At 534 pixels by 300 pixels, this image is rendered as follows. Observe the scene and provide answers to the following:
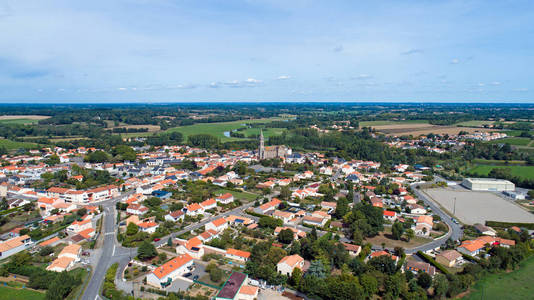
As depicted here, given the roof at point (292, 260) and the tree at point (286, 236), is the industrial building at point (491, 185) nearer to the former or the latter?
the tree at point (286, 236)

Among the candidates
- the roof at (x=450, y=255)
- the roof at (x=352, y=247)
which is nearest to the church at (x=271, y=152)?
the roof at (x=352, y=247)

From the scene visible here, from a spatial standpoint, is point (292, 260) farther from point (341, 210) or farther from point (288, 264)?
point (341, 210)

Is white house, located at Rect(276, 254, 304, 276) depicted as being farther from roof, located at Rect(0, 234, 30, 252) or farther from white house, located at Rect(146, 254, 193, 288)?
roof, located at Rect(0, 234, 30, 252)

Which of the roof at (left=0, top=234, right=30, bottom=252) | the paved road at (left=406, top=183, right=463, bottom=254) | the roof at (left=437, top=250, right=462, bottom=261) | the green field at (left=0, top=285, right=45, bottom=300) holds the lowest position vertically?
the green field at (left=0, top=285, right=45, bottom=300)

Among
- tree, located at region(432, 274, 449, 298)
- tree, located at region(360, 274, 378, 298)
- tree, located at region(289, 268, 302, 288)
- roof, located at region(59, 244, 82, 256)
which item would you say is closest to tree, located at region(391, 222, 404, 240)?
tree, located at region(432, 274, 449, 298)

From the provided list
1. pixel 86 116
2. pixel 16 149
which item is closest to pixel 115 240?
pixel 16 149

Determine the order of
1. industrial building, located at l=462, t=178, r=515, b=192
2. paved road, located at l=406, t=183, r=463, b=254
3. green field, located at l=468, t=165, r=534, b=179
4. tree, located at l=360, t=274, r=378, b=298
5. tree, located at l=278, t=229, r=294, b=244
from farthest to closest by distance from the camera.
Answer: green field, located at l=468, t=165, r=534, b=179, industrial building, located at l=462, t=178, r=515, b=192, paved road, located at l=406, t=183, r=463, b=254, tree, located at l=278, t=229, r=294, b=244, tree, located at l=360, t=274, r=378, b=298

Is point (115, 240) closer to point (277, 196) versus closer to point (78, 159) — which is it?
point (277, 196)
